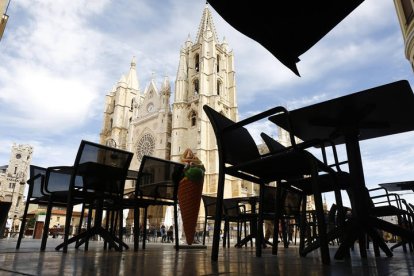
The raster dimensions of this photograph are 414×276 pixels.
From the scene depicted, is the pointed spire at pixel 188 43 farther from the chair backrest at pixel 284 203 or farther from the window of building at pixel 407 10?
the chair backrest at pixel 284 203

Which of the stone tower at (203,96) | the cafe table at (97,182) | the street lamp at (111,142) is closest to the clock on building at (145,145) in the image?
the stone tower at (203,96)

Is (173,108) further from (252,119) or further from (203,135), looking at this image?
(252,119)

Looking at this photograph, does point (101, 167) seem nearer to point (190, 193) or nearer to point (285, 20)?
point (190, 193)

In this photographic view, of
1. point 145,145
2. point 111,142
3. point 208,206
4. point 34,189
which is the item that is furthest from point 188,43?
point 34,189

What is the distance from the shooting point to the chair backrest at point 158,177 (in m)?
3.48

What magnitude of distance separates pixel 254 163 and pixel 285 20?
1.17 metres

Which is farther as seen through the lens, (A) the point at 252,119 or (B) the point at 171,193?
(B) the point at 171,193

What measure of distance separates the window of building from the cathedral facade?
63.0 ft

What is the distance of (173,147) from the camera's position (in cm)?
2780

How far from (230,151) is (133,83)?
1500 inches

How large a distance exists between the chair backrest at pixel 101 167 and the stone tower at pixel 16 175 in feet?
158

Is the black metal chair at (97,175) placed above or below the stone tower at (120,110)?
below

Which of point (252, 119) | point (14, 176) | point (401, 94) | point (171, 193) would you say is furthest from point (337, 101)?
point (14, 176)

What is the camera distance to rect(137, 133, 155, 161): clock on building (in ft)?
101
